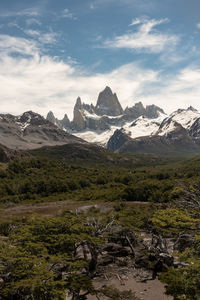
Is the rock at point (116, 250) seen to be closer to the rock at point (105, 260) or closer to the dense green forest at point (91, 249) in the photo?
the dense green forest at point (91, 249)

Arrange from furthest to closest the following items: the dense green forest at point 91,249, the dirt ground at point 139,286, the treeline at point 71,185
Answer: the treeline at point 71,185 → the dirt ground at point 139,286 → the dense green forest at point 91,249

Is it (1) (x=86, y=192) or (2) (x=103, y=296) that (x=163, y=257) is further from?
(1) (x=86, y=192)

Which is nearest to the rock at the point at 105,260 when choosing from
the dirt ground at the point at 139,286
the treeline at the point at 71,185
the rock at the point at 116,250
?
the rock at the point at 116,250

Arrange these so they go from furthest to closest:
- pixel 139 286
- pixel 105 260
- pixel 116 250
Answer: pixel 116 250, pixel 105 260, pixel 139 286

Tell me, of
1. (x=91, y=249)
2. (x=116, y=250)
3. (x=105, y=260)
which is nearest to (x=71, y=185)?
(x=116, y=250)

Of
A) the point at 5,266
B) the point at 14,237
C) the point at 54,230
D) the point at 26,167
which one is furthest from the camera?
the point at 26,167

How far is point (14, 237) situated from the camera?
94.0ft

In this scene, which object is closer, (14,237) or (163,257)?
(14,237)

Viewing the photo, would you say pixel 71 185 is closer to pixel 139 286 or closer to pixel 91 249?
pixel 91 249

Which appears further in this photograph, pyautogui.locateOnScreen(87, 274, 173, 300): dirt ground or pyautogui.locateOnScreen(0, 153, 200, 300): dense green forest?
pyautogui.locateOnScreen(87, 274, 173, 300): dirt ground

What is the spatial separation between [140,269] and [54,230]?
14.5 metres

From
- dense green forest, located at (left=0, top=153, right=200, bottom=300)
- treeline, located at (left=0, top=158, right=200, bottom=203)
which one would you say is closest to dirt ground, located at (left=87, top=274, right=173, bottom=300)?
dense green forest, located at (left=0, top=153, right=200, bottom=300)

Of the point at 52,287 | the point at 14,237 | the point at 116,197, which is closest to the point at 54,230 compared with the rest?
the point at 14,237

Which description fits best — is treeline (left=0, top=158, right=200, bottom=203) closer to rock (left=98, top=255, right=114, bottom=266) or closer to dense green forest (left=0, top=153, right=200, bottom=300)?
dense green forest (left=0, top=153, right=200, bottom=300)
